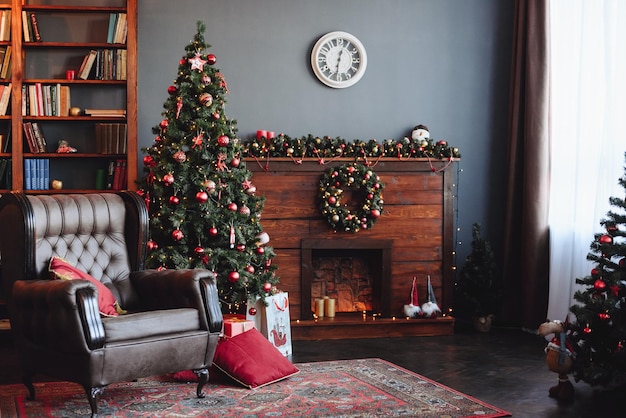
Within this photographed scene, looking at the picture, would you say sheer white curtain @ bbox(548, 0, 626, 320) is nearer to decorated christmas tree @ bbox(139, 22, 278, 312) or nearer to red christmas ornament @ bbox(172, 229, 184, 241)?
decorated christmas tree @ bbox(139, 22, 278, 312)

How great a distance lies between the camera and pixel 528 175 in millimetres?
6348

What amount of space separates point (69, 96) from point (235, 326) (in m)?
2.40

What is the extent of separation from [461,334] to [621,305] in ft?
6.82

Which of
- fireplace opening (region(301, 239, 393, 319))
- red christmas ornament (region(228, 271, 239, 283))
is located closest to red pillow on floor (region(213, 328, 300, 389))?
red christmas ornament (region(228, 271, 239, 283))

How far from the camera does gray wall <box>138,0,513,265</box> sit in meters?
6.38

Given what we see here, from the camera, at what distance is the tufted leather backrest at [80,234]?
4.22 metres

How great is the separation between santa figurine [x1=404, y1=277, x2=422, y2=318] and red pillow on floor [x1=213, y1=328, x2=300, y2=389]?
5.40 feet

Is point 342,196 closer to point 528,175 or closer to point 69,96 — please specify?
point 528,175

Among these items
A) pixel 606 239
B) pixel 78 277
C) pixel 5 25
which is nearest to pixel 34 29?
pixel 5 25

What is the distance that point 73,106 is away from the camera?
6227mm

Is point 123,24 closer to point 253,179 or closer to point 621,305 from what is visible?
point 253,179

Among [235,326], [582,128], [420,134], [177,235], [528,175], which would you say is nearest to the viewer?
[235,326]

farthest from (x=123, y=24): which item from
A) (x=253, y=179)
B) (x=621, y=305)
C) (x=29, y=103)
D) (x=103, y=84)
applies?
(x=621, y=305)

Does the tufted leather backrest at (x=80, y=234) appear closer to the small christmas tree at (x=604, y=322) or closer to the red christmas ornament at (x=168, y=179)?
the red christmas ornament at (x=168, y=179)
